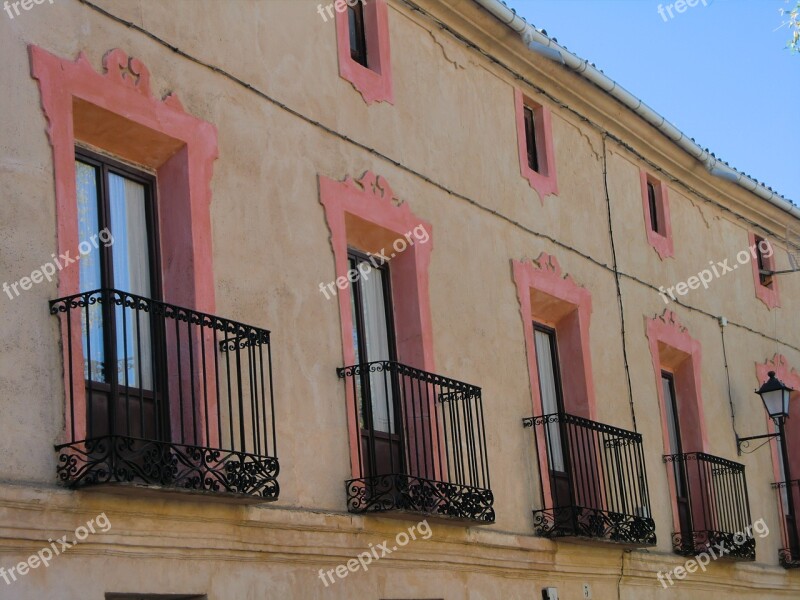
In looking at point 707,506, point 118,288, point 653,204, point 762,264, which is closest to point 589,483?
point 707,506

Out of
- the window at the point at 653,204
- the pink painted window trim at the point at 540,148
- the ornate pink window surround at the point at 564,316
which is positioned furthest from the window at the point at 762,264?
the pink painted window trim at the point at 540,148

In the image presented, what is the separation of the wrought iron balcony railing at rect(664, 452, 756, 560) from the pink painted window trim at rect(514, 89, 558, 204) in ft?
10.7

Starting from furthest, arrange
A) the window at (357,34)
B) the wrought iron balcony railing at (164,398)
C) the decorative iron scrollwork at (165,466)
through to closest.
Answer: the window at (357,34), the wrought iron balcony railing at (164,398), the decorative iron scrollwork at (165,466)

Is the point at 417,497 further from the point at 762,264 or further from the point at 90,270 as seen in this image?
the point at 762,264

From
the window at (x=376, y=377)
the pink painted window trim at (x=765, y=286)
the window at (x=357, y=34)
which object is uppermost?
the window at (x=357, y=34)

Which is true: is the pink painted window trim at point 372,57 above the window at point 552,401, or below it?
above

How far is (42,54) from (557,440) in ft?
22.2

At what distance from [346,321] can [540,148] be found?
14.8ft

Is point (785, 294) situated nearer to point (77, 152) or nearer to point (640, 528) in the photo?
point (640, 528)

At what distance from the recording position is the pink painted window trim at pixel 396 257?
1018 cm

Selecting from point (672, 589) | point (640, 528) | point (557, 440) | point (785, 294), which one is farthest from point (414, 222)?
point (785, 294)

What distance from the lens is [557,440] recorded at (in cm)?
1302

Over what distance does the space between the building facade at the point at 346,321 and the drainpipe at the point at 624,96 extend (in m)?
0.05

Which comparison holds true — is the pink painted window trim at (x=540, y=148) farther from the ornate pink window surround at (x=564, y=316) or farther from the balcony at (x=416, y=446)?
the balcony at (x=416, y=446)
